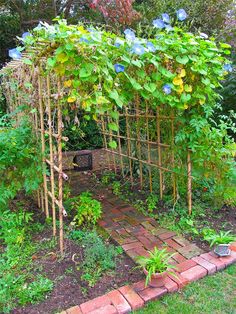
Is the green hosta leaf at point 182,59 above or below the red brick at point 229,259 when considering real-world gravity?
above

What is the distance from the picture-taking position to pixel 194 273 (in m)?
1.93

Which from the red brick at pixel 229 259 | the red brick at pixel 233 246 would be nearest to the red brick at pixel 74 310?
the red brick at pixel 229 259

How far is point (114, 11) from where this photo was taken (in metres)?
4.66

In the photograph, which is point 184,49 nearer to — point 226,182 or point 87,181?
point 226,182

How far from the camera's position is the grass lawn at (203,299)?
1.66 m

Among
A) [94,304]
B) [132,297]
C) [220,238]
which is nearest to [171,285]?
[132,297]

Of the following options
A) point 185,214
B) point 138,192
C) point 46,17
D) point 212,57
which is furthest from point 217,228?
point 46,17

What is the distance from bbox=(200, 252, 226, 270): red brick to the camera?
6.61 feet

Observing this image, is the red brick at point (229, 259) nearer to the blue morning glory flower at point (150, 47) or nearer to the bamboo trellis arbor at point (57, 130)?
the bamboo trellis arbor at point (57, 130)

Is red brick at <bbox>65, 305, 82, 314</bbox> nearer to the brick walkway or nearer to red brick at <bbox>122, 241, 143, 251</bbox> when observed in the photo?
the brick walkway

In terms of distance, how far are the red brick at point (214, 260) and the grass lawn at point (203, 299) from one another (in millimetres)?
87

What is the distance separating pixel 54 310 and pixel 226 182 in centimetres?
189

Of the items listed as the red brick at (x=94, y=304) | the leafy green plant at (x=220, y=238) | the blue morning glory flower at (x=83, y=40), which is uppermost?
the blue morning glory flower at (x=83, y=40)

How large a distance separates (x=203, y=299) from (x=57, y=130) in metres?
1.63
